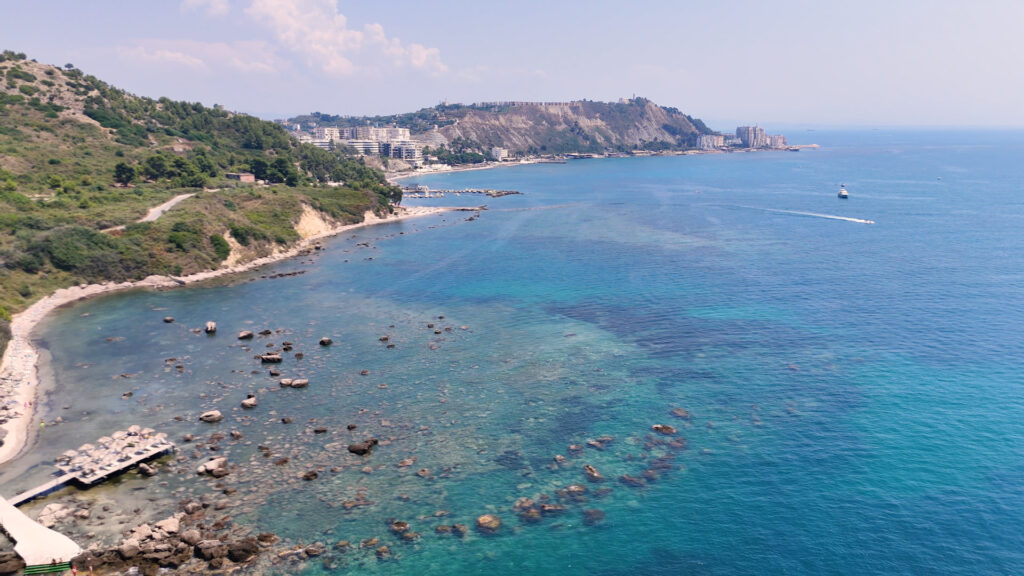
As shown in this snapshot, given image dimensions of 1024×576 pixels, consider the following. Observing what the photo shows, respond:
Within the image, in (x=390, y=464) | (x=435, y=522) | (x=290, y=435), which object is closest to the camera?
(x=435, y=522)

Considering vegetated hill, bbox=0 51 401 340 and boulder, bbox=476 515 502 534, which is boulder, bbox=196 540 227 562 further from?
vegetated hill, bbox=0 51 401 340

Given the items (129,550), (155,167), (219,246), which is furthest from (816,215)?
(155,167)

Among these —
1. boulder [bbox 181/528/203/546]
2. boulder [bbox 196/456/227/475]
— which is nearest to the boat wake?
boulder [bbox 196/456/227/475]

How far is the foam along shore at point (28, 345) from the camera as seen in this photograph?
168 ft

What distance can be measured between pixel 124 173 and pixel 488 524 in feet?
442

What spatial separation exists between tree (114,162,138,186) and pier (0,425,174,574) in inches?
4217

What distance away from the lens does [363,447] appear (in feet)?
163

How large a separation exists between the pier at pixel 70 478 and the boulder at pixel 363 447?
1477 centimetres

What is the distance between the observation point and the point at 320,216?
500 feet

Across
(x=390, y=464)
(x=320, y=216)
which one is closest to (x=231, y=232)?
(x=320, y=216)

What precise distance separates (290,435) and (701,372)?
41082 mm

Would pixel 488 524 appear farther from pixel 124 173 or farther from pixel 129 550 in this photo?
pixel 124 173

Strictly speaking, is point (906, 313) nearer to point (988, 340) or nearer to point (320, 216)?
point (988, 340)

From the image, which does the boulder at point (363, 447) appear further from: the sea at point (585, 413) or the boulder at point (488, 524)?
the boulder at point (488, 524)
